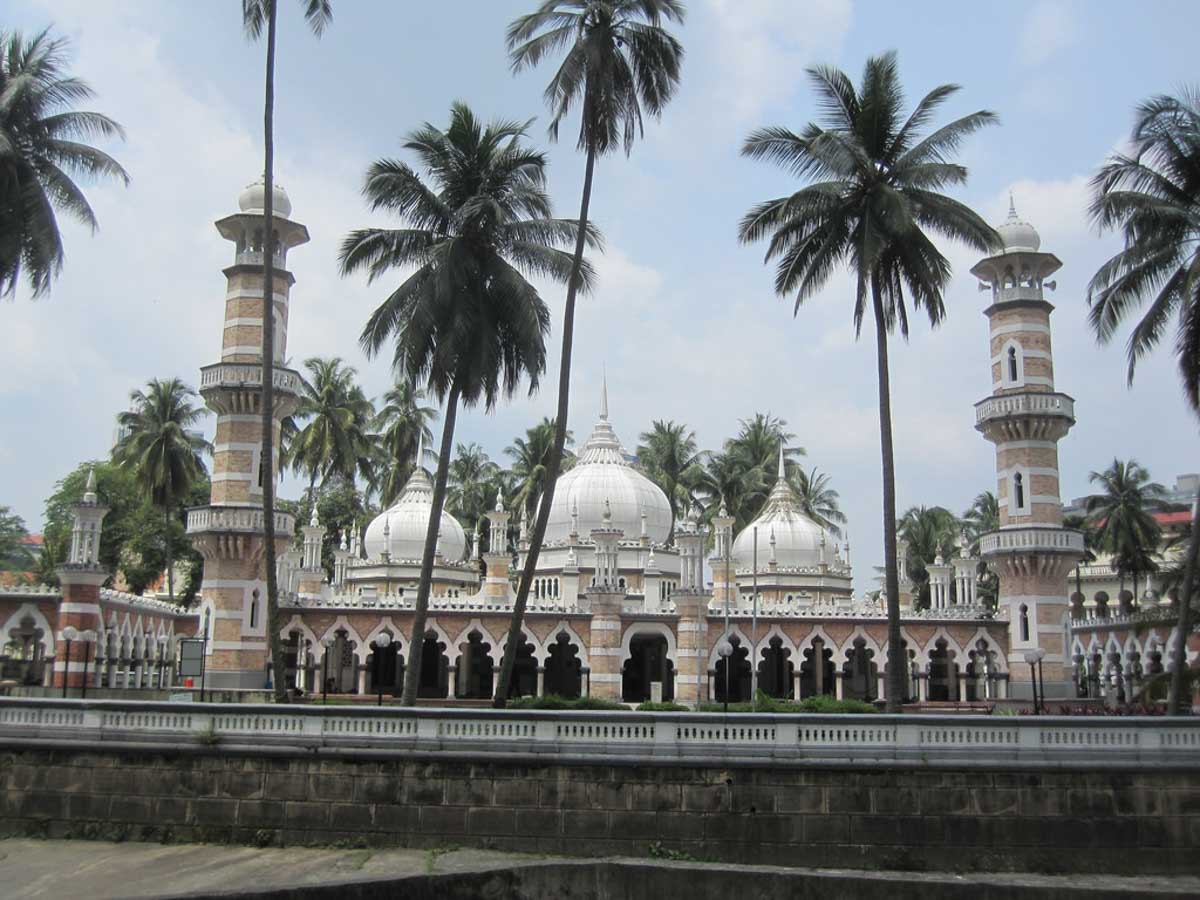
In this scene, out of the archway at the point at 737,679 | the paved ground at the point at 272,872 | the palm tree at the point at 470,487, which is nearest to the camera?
the paved ground at the point at 272,872

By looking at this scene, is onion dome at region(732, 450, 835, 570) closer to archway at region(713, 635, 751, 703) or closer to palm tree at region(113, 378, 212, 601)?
archway at region(713, 635, 751, 703)

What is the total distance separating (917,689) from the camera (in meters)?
52.7

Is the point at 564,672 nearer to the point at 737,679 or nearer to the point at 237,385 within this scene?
the point at 737,679

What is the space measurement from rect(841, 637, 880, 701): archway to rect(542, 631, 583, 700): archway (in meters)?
11.9

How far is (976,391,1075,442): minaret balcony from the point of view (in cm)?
4172

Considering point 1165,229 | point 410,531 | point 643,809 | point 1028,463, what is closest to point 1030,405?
point 1028,463

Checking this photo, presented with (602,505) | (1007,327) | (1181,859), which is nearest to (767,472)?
(602,505)

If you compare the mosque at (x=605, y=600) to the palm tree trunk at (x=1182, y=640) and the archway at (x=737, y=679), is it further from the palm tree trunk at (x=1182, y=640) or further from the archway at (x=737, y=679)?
the palm tree trunk at (x=1182, y=640)

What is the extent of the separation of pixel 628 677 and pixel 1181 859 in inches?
1465

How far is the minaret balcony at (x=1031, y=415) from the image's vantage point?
41.7 meters

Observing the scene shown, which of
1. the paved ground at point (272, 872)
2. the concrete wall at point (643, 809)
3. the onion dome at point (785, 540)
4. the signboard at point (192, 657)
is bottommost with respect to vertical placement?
the paved ground at point (272, 872)

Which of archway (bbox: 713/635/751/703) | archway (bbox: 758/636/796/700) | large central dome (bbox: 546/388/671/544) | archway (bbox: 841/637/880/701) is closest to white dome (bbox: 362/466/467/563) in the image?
large central dome (bbox: 546/388/671/544)

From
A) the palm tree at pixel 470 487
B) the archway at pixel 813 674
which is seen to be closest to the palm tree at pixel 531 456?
the palm tree at pixel 470 487

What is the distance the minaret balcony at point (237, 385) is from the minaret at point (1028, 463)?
25.1 m
